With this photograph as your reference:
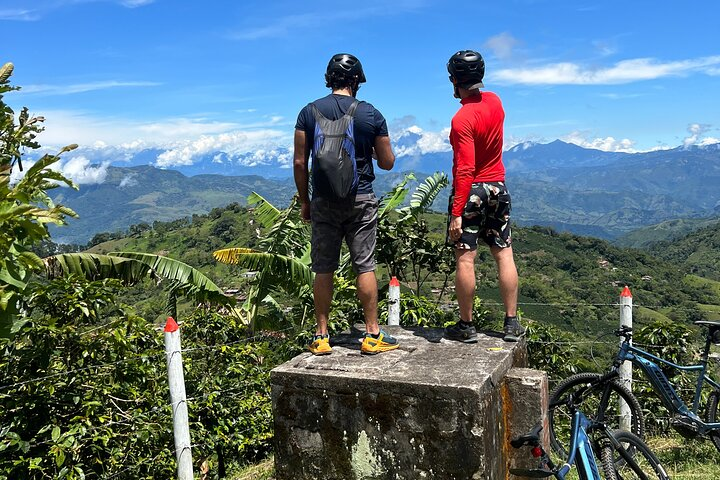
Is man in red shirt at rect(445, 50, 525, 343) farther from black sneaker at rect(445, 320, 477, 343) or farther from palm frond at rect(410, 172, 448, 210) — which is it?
palm frond at rect(410, 172, 448, 210)

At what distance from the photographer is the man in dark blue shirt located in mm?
3656

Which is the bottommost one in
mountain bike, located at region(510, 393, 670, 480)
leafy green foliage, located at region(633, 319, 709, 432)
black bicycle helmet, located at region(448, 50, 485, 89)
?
leafy green foliage, located at region(633, 319, 709, 432)

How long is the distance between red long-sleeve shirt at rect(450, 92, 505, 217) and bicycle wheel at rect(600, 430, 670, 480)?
5.30ft

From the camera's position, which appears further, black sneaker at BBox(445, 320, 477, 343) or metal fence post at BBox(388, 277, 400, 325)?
metal fence post at BBox(388, 277, 400, 325)

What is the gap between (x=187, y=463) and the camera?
414cm

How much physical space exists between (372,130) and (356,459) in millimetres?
1975

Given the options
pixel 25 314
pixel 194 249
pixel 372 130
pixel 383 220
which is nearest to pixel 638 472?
pixel 372 130

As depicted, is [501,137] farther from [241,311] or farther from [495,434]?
[241,311]

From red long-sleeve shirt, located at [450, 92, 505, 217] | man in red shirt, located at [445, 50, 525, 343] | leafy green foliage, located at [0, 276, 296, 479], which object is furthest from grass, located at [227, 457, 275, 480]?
red long-sleeve shirt, located at [450, 92, 505, 217]

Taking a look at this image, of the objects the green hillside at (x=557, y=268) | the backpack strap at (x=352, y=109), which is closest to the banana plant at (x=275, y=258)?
the backpack strap at (x=352, y=109)

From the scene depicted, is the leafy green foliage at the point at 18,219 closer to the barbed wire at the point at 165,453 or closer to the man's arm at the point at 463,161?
the barbed wire at the point at 165,453

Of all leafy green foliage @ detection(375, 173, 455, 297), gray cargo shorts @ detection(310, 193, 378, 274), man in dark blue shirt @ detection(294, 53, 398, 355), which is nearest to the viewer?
man in dark blue shirt @ detection(294, 53, 398, 355)

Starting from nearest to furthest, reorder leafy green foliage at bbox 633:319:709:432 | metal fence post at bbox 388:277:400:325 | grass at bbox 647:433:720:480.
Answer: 1. grass at bbox 647:433:720:480
2. metal fence post at bbox 388:277:400:325
3. leafy green foliage at bbox 633:319:709:432

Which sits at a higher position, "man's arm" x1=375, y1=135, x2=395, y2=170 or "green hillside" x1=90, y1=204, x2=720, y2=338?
"man's arm" x1=375, y1=135, x2=395, y2=170
